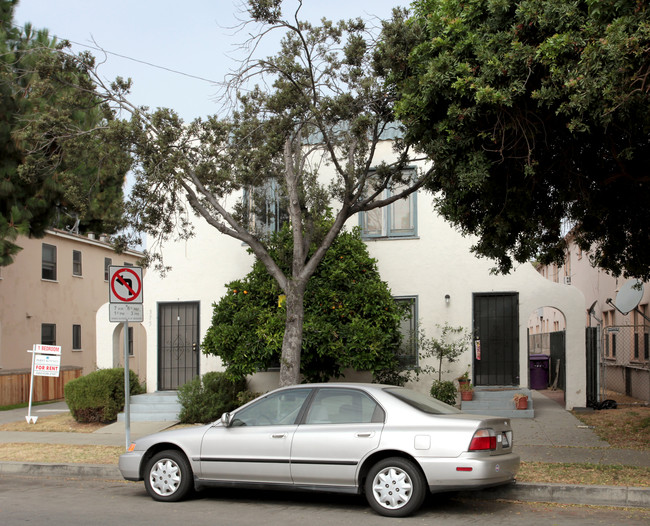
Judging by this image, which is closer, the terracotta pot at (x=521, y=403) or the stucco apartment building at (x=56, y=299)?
the terracotta pot at (x=521, y=403)

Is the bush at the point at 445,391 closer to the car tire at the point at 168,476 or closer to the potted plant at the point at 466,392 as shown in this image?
the potted plant at the point at 466,392

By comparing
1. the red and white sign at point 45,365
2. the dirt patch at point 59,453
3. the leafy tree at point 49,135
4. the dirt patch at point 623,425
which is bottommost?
the dirt patch at point 59,453

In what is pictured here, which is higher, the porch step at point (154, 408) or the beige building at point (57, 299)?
the beige building at point (57, 299)

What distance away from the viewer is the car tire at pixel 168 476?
334 inches

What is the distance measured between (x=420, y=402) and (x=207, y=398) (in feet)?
25.5

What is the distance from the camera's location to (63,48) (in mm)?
12203

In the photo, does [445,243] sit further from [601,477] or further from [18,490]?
[18,490]

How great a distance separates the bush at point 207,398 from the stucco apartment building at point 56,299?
9258mm

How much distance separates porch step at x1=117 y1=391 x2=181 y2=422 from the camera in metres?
15.8

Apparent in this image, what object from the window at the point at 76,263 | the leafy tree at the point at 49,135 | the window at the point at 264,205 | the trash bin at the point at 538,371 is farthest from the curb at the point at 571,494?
the window at the point at 76,263

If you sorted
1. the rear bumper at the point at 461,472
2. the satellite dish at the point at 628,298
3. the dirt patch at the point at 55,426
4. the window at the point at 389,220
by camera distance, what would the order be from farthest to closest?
the window at the point at 389,220 < the satellite dish at the point at 628,298 < the dirt patch at the point at 55,426 < the rear bumper at the point at 461,472

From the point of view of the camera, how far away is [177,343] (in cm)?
1727

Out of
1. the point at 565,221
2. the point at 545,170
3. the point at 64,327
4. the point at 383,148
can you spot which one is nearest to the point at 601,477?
the point at 545,170

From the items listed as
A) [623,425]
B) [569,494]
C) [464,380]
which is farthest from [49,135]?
[623,425]
